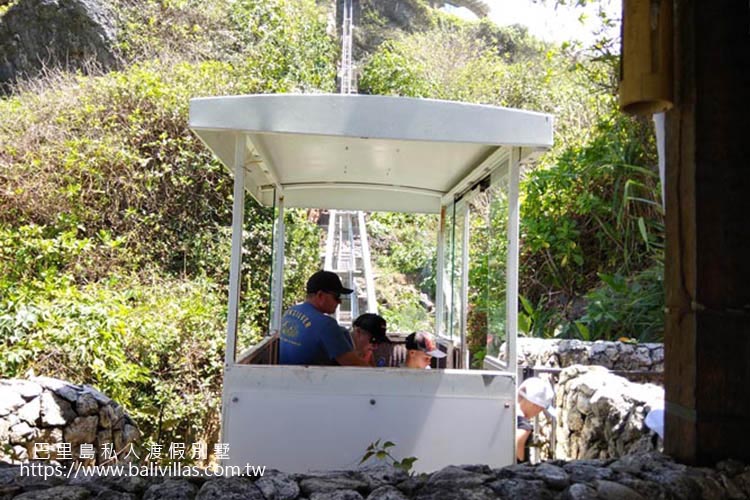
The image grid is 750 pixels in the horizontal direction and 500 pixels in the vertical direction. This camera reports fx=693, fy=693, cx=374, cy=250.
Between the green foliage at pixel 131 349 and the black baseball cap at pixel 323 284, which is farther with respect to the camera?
the green foliage at pixel 131 349

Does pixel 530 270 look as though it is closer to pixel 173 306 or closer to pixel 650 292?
pixel 650 292

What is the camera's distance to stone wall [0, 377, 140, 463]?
5008 millimetres

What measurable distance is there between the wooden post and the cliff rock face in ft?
47.9

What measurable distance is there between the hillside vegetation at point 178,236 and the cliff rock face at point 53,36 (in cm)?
63

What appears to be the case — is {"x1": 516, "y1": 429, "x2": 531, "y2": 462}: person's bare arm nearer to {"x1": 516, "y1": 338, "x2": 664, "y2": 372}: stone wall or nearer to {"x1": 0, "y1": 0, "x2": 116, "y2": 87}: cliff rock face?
{"x1": 516, "y1": 338, "x2": 664, "y2": 372}: stone wall

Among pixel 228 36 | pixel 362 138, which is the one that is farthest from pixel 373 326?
pixel 228 36

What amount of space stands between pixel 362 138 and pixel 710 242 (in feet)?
5.67

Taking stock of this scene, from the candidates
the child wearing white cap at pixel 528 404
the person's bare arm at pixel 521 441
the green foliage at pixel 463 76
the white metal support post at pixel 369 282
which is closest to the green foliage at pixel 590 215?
the white metal support post at pixel 369 282

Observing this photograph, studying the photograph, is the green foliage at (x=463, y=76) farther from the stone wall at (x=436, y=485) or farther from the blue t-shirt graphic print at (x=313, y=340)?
the stone wall at (x=436, y=485)

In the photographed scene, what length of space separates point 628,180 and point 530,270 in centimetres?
213

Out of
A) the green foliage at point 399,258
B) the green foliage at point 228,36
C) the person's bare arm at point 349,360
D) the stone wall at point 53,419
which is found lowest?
the stone wall at point 53,419

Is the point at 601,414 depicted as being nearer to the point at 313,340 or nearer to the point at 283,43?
the point at 313,340

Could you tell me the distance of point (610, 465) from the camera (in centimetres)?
228

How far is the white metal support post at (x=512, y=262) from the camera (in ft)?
11.7
